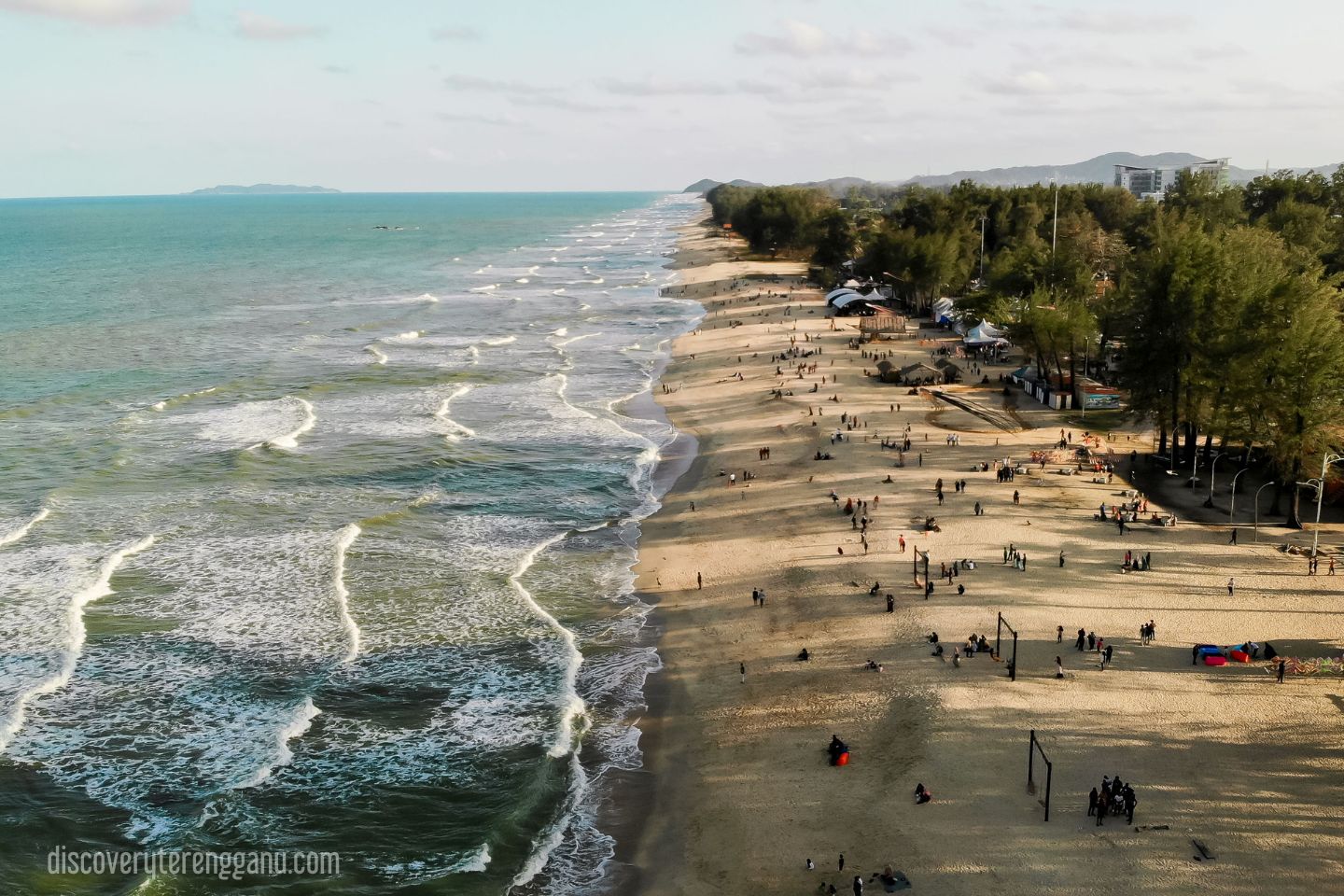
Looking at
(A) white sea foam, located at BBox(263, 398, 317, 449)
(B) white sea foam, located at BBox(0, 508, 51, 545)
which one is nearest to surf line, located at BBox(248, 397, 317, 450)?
(A) white sea foam, located at BBox(263, 398, 317, 449)

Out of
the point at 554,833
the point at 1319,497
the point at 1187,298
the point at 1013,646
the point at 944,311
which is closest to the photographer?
the point at 554,833

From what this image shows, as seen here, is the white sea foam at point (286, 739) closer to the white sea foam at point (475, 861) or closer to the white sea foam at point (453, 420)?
the white sea foam at point (475, 861)

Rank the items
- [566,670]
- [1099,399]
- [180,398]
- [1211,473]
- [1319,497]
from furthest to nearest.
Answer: [180,398]
[1099,399]
[1211,473]
[1319,497]
[566,670]

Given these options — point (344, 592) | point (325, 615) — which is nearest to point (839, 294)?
point (344, 592)

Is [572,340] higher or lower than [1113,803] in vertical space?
higher

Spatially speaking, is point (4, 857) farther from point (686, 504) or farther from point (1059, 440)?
point (1059, 440)

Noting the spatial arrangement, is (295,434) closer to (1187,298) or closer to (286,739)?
(286,739)
